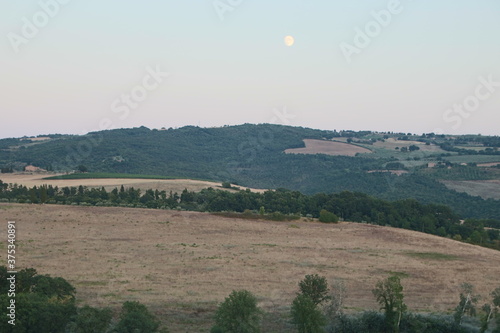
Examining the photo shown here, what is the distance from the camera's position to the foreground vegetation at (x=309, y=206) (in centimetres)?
7688

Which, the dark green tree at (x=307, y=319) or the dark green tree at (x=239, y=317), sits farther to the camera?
the dark green tree at (x=307, y=319)

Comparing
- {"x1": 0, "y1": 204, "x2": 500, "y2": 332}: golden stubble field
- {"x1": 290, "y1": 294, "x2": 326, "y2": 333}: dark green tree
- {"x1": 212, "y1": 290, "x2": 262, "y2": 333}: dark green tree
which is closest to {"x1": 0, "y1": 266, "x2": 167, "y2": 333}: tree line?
{"x1": 212, "y1": 290, "x2": 262, "y2": 333}: dark green tree

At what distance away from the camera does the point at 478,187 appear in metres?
123

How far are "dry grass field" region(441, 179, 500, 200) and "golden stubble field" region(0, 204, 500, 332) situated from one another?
60665 mm

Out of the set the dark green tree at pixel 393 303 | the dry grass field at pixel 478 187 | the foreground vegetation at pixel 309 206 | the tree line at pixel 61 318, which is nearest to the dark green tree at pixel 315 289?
the dark green tree at pixel 393 303

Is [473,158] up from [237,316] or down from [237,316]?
up

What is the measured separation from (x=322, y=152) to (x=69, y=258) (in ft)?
519

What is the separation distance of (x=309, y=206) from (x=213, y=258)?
119ft

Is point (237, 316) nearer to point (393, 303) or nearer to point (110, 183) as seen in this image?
point (393, 303)

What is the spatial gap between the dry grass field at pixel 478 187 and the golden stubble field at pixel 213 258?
60.7m

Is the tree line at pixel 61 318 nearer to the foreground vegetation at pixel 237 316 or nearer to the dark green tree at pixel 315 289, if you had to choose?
the foreground vegetation at pixel 237 316

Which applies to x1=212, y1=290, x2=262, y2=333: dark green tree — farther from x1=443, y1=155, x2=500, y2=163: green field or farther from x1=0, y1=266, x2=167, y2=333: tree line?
x1=443, y1=155, x2=500, y2=163: green field

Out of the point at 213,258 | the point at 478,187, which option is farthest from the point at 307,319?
the point at 478,187

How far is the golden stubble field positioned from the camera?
123 ft
